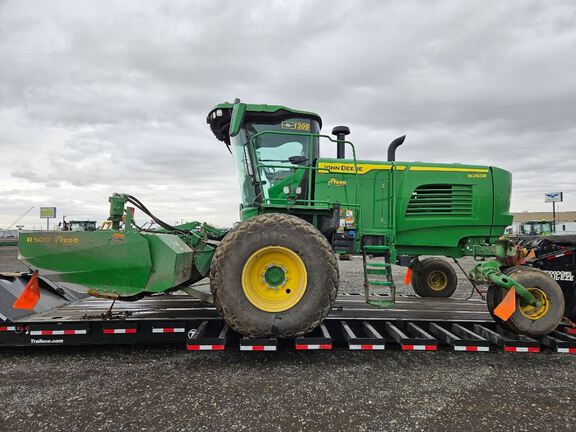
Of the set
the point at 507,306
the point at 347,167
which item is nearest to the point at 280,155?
the point at 347,167

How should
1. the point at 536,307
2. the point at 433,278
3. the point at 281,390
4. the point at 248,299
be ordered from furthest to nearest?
1. the point at 433,278
2. the point at 536,307
3. the point at 248,299
4. the point at 281,390

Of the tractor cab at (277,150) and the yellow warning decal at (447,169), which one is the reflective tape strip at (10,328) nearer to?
the tractor cab at (277,150)

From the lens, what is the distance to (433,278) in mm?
7664

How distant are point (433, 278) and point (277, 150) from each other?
14.4 feet

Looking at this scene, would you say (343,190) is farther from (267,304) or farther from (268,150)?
(267,304)

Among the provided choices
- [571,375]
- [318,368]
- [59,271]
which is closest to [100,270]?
[59,271]

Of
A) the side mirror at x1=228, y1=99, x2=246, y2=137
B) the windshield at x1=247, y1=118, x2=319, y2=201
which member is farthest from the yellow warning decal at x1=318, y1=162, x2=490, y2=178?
the side mirror at x1=228, y1=99, x2=246, y2=137

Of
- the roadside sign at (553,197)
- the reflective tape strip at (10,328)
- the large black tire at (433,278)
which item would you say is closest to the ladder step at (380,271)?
the large black tire at (433,278)

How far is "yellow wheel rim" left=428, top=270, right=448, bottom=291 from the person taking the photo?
7.61 meters

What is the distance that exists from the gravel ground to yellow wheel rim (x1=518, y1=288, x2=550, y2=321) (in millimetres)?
552

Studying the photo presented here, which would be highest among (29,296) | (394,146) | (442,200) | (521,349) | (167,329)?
(394,146)

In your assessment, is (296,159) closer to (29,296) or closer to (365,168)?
(365,168)

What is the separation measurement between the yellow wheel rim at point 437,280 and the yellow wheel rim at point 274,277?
428 cm

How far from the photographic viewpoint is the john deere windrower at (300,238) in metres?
4.20
